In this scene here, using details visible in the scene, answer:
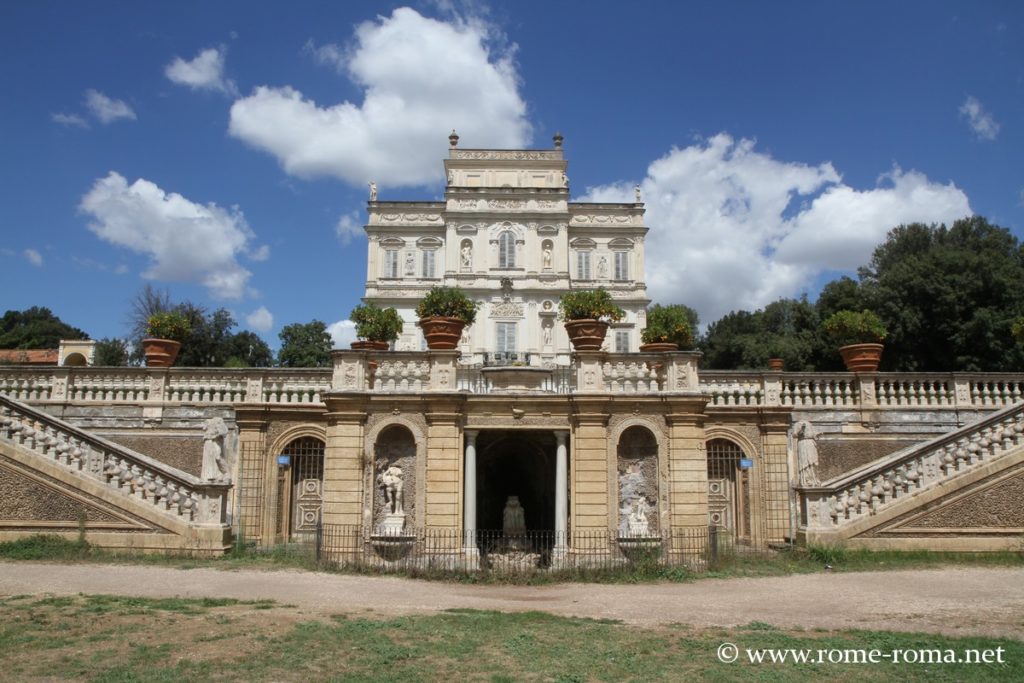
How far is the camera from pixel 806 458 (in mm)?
13461

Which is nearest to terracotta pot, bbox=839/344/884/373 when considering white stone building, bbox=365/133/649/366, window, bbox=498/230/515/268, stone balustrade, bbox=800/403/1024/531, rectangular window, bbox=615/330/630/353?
stone balustrade, bbox=800/403/1024/531

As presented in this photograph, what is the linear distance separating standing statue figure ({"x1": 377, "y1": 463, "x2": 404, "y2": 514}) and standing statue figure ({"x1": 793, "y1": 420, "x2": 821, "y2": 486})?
771 cm

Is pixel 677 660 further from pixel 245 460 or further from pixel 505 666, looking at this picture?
pixel 245 460

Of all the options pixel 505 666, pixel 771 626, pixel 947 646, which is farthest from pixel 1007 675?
pixel 505 666

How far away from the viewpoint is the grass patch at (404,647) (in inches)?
247

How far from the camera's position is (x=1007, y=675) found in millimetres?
6293

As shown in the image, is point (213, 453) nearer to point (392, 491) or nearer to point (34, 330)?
point (392, 491)

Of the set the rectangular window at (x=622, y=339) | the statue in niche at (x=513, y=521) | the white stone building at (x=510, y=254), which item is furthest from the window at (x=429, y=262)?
the statue in niche at (x=513, y=521)

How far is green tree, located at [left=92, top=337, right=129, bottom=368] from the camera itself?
132ft

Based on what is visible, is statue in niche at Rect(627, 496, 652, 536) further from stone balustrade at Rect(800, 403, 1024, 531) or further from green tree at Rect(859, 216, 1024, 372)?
green tree at Rect(859, 216, 1024, 372)

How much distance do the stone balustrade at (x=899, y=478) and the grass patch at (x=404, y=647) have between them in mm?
5630

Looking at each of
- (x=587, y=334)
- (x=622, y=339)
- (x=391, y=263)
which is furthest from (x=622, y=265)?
(x=587, y=334)

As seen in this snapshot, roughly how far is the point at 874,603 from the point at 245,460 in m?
12.2

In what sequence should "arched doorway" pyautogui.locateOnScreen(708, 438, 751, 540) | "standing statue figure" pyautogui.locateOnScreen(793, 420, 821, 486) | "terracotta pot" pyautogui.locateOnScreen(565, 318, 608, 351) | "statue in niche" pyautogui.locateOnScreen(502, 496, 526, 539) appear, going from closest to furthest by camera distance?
"standing statue figure" pyautogui.locateOnScreen(793, 420, 821, 486) → "terracotta pot" pyautogui.locateOnScreen(565, 318, 608, 351) → "statue in niche" pyautogui.locateOnScreen(502, 496, 526, 539) → "arched doorway" pyautogui.locateOnScreen(708, 438, 751, 540)
